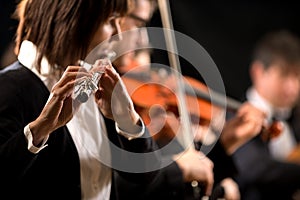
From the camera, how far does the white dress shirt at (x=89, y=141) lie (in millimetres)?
672

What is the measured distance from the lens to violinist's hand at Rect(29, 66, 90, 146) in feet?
1.95

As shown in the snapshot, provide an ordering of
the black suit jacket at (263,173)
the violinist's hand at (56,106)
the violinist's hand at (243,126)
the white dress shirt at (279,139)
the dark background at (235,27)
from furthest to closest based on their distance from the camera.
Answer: the dark background at (235,27) < the white dress shirt at (279,139) < the black suit jacket at (263,173) < the violinist's hand at (243,126) < the violinist's hand at (56,106)

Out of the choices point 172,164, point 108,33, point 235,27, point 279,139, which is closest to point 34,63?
point 108,33

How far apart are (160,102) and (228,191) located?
150mm

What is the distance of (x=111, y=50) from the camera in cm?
70

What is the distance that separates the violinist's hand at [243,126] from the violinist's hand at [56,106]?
50 cm

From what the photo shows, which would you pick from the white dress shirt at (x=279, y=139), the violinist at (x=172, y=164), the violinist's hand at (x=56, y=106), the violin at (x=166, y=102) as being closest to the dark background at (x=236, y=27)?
the white dress shirt at (x=279, y=139)

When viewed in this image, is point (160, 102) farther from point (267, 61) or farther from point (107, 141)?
point (267, 61)

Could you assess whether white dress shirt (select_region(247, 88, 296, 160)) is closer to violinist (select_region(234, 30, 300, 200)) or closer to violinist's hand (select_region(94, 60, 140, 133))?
violinist (select_region(234, 30, 300, 200))

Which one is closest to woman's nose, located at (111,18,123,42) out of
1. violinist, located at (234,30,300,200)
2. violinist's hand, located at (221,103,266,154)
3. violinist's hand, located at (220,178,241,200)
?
violinist's hand, located at (220,178,241,200)

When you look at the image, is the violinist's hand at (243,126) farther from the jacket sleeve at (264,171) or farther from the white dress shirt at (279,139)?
the white dress shirt at (279,139)

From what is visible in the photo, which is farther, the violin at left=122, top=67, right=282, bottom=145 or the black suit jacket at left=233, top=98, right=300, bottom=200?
the black suit jacket at left=233, top=98, right=300, bottom=200

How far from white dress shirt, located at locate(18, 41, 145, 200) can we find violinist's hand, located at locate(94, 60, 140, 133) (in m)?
0.02

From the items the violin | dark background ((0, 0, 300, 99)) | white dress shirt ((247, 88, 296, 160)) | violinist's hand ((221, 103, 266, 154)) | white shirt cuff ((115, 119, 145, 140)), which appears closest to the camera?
white shirt cuff ((115, 119, 145, 140))
